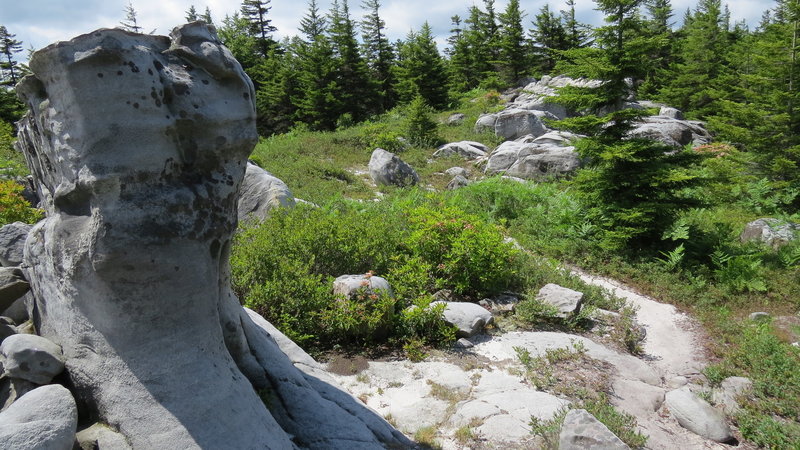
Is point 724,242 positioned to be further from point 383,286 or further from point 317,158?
point 317,158

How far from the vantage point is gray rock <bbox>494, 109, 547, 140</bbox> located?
23.6 metres

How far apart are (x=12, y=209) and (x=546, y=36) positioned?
36.3m

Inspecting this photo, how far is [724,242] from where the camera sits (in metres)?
11.5

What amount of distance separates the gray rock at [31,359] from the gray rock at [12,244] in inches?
69.7

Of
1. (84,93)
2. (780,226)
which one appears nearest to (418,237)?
(84,93)

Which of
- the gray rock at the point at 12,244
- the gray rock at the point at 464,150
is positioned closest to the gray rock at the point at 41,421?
the gray rock at the point at 12,244

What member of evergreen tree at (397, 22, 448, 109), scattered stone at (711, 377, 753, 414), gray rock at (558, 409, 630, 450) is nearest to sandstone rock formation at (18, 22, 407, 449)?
gray rock at (558, 409, 630, 450)

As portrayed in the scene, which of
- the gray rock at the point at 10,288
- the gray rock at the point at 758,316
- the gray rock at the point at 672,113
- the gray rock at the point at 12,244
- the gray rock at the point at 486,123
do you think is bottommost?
the gray rock at the point at 758,316

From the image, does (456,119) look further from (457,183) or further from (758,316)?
(758,316)

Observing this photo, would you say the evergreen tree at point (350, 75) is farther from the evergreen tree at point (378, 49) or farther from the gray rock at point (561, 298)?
the gray rock at point (561, 298)

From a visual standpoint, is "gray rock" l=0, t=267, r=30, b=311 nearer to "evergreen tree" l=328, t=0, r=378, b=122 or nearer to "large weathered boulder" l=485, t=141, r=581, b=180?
"large weathered boulder" l=485, t=141, r=581, b=180

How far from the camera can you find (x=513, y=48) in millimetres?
35250

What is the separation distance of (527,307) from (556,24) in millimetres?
33824

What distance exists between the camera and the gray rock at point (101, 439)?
3.09 meters
